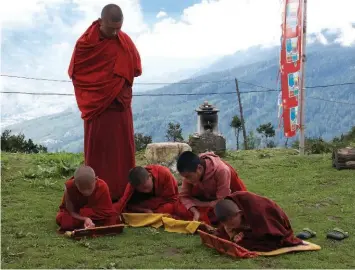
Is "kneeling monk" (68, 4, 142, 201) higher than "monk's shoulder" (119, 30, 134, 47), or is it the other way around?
"monk's shoulder" (119, 30, 134, 47)

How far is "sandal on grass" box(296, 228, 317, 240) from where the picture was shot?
6.00m

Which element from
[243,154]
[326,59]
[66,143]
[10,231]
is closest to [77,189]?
[10,231]

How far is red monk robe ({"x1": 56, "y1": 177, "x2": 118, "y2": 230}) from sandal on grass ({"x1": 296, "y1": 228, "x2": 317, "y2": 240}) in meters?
2.16

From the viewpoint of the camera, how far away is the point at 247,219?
17.5 feet

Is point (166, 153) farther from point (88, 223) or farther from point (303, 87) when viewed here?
point (88, 223)

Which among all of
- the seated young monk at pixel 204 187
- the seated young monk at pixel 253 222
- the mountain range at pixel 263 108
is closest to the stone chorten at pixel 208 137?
the seated young monk at pixel 204 187

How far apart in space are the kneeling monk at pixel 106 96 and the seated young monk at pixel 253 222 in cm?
240

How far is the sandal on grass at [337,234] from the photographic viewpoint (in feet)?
19.5

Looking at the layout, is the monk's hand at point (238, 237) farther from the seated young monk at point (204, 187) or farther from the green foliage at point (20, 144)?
the green foliage at point (20, 144)

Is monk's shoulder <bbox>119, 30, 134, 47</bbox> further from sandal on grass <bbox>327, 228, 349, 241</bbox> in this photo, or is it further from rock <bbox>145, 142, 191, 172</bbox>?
sandal on grass <bbox>327, 228, 349, 241</bbox>

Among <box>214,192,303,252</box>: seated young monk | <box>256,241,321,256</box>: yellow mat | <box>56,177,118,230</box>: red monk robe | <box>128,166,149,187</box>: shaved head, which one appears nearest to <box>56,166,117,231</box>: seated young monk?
<box>56,177,118,230</box>: red monk robe

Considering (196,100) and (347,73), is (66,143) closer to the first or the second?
(196,100)

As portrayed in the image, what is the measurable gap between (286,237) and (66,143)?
Result: 558 feet

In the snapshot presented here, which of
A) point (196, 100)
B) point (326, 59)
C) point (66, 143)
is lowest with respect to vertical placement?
point (66, 143)
